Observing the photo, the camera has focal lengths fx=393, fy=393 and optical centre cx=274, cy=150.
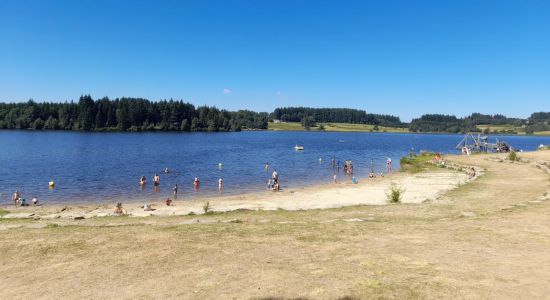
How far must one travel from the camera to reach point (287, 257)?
11.4 m

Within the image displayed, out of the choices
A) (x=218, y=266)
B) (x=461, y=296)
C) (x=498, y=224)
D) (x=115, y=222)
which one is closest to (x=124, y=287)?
(x=218, y=266)

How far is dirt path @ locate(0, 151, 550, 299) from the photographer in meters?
8.97

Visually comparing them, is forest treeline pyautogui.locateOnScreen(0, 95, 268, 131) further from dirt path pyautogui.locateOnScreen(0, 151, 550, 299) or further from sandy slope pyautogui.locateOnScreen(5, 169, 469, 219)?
dirt path pyautogui.locateOnScreen(0, 151, 550, 299)

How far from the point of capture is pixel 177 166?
63344mm

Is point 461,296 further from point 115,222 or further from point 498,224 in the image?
point 115,222

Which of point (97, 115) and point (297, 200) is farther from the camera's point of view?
point (97, 115)

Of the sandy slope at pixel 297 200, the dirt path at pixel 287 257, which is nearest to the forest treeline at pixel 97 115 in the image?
the sandy slope at pixel 297 200

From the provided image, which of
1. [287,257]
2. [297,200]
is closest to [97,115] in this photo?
[297,200]

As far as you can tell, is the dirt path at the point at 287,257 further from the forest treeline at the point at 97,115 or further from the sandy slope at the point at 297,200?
the forest treeline at the point at 97,115

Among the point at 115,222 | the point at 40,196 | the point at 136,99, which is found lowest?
the point at 40,196

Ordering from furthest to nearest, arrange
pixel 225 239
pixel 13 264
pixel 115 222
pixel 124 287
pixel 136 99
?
pixel 136 99 → pixel 115 222 → pixel 225 239 → pixel 13 264 → pixel 124 287

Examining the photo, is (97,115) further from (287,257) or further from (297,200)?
(287,257)

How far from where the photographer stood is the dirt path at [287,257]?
8.97 metres

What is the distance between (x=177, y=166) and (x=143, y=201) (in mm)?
29620
